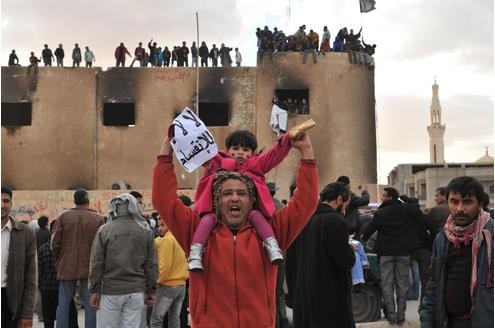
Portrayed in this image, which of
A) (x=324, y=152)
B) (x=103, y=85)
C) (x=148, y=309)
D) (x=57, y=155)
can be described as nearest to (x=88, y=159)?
(x=57, y=155)

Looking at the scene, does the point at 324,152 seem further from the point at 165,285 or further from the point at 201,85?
the point at 165,285

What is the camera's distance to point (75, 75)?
3044 cm

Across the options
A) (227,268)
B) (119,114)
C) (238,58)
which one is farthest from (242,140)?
(119,114)

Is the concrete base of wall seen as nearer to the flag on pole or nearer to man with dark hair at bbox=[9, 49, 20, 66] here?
the flag on pole

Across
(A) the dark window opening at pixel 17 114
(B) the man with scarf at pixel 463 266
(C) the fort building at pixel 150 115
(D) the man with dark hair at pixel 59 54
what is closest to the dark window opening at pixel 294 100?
(C) the fort building at pixel 150 115

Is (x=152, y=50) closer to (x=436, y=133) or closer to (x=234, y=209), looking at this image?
(x=234, y=209)

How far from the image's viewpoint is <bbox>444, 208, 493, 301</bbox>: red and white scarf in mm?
4242

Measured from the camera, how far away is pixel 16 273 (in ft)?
17.6

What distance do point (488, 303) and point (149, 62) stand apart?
28.1 metres

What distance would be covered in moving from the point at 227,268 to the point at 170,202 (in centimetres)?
49

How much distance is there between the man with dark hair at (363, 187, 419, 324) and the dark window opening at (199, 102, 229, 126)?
73.8 ft

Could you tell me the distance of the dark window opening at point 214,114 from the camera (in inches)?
1243

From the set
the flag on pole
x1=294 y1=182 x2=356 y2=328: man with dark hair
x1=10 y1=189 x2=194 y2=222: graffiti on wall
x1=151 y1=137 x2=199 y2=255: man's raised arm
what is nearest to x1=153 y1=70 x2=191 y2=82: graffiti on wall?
x1=10 y1=189 x2=194 y2=222: graffiti on wall

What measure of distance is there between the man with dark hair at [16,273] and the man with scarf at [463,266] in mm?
3086
